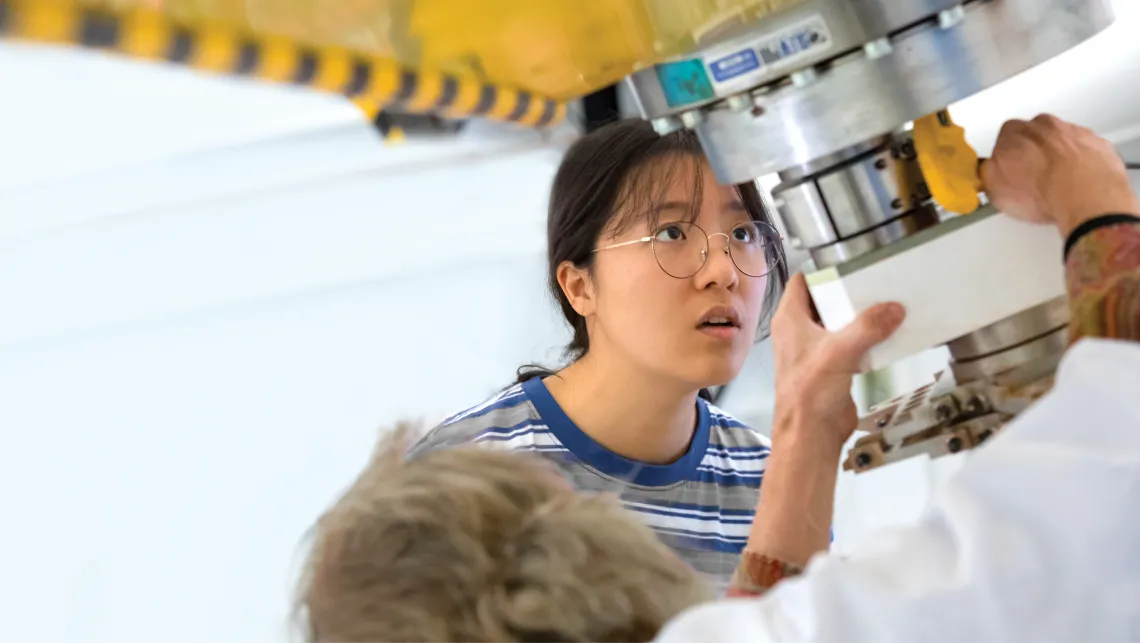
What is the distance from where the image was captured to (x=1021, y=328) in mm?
581

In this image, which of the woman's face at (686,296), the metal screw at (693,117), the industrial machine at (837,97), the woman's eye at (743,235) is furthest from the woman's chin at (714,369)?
the metal screw at (693,117)

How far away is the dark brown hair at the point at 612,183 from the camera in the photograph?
1.05 m

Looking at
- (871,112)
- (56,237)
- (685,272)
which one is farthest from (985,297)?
(56,237)

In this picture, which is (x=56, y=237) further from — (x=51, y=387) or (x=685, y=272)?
(x=685, y=272)

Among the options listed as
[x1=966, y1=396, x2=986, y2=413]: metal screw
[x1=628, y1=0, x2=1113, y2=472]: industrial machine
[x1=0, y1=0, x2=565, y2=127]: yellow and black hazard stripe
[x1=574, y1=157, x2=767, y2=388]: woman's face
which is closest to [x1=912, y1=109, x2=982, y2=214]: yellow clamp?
[x1=628, y1=0, x2=1113, y2=472]: industrial machine

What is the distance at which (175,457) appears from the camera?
1.87m

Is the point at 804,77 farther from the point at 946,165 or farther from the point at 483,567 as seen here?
the point at 483,567

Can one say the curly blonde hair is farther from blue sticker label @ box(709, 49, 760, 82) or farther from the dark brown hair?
the dark brown hair

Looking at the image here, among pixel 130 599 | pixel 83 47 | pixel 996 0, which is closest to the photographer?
pixel 83 47

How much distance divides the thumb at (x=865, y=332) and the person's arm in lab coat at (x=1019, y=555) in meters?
0.11

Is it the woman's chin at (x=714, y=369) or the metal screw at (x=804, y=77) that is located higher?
the metal screw at (x=804, y=77)

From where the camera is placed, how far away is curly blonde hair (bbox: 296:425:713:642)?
1.66ft

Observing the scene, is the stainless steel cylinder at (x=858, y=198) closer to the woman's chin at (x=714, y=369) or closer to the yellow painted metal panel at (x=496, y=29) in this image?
the yellow painted metal panel at (x=496, y=29)

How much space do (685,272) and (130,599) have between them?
4.35ft
